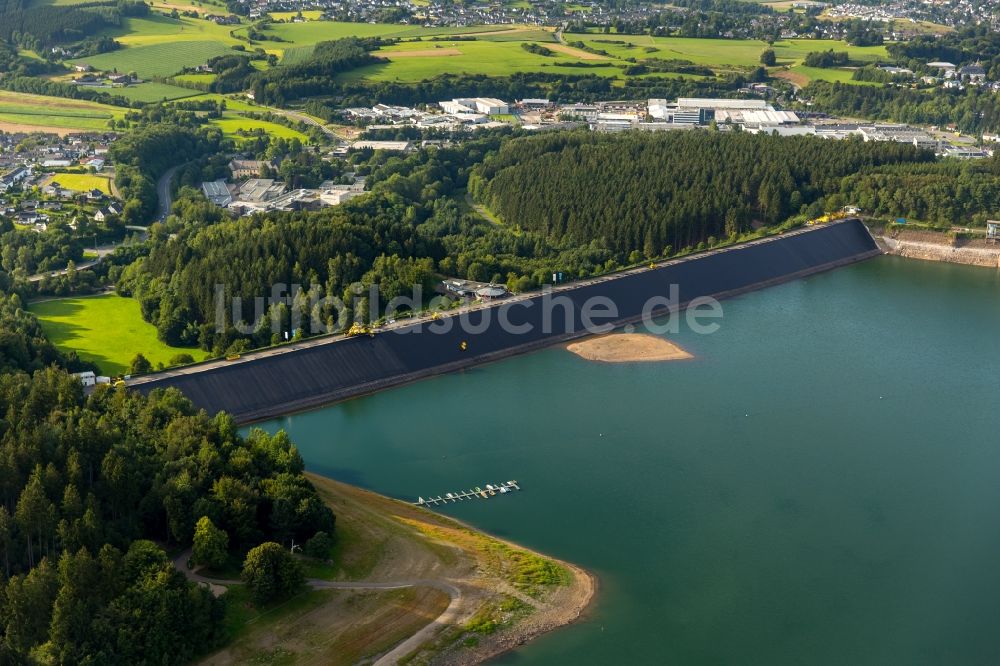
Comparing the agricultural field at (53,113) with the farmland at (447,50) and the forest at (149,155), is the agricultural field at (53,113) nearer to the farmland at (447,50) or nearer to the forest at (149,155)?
the farmland at (447,50)

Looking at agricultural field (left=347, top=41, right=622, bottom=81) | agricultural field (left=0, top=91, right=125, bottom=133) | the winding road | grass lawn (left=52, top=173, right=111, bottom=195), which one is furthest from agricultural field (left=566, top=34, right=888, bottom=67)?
grass lawn (left=52, top=173, right=111, bottom=195)

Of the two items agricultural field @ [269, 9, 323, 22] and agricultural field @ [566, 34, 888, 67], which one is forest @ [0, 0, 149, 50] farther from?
agricultural field @ [566, 34, 888, 67]

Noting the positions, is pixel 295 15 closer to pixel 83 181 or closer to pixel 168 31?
pixel 168 31

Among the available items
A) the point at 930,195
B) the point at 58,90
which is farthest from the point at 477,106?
the point at 930,195

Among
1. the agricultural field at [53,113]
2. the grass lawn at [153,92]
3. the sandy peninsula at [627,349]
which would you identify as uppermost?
the grass lawn at [153,92]

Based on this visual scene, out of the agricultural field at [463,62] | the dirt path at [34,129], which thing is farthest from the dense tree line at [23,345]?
the agricultural field at [463,62]
